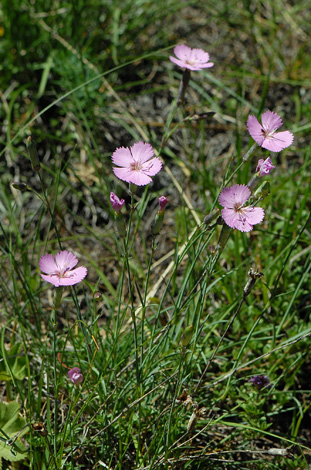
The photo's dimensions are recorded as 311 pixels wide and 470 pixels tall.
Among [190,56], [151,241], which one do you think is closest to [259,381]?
[151,241]

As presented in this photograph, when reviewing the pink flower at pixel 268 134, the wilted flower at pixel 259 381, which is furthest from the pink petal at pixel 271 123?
the wilted flower at pixel 259 381

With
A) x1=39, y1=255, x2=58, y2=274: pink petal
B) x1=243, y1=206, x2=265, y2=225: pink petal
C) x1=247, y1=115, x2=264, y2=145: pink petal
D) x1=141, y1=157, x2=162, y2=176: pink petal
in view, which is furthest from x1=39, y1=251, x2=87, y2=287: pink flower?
x1=247, y1=115, x2=264, y2=145: pink petal

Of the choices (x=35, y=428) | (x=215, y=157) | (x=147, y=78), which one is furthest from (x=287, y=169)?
(x=35, y=428)

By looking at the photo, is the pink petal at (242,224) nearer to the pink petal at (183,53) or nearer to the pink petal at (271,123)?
the pink petal at (271,123)

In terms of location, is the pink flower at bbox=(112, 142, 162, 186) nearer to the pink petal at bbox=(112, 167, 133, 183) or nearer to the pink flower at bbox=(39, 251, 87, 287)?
the pink petal at bbox=(112, 167, 133, 183)

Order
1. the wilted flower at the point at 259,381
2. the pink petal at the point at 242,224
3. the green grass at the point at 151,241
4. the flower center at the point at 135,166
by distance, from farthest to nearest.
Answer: the wilted flower at the point at 259,381
the green grass at the point at 151,241
the flower center at the point at 135,166
the pink petal at the point at 242,224

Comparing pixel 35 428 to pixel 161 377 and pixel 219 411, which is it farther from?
pixel 219 411
